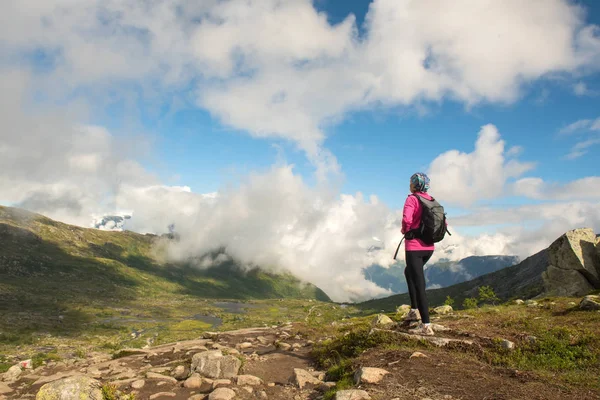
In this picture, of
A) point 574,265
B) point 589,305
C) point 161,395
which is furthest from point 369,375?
point 574,265

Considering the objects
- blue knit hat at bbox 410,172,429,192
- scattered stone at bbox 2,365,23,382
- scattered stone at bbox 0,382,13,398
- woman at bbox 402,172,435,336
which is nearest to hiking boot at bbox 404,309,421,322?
woman at bbox 402,172,435,336

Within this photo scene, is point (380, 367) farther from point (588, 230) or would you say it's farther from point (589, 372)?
point (588, 230)

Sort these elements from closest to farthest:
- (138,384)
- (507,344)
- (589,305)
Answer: (507,344)
(138,384)
(589,305)

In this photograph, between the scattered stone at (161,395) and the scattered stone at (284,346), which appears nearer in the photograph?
the scattered stone at (161,395)

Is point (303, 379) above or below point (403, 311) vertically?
below

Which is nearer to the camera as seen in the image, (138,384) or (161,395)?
(161,395)

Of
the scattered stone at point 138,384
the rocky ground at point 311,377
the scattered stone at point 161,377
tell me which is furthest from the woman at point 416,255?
the scattered stone at point 138,384

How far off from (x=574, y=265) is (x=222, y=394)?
47400 mm

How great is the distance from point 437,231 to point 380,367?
5.25 m

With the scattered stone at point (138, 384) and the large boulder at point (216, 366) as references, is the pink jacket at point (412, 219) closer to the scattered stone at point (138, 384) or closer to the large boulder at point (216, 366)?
the large boulder at point (216, 366)

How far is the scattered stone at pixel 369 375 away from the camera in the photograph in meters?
9.01

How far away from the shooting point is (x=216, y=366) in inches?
500

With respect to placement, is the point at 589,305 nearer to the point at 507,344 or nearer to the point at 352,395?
the point at 507,344

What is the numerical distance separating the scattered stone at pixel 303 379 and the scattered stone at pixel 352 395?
3198 mm
